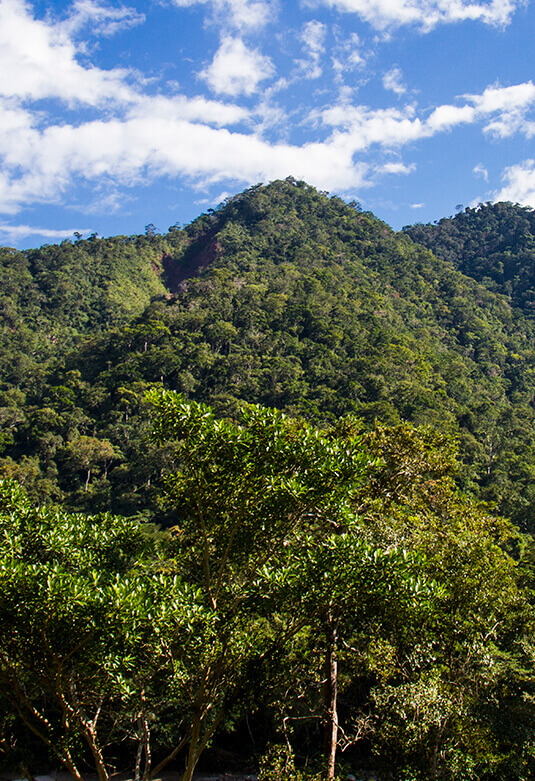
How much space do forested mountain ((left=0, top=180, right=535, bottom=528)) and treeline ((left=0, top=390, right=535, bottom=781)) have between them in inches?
1029

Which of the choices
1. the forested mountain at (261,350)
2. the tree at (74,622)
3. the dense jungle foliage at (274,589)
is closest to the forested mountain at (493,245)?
the forested mountain at (261,350)

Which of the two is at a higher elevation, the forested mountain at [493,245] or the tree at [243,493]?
the forested mountain at [493,245]

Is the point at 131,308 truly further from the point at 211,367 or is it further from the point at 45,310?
the point at 211,367

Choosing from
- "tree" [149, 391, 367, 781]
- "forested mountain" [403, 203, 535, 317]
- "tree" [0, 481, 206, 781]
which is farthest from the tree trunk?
"forested mountain" [403, 203, 535, 317]

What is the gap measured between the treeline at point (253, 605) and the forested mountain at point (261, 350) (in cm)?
2614

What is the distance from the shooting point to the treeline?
15.5 feet

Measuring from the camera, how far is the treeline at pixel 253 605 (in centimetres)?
473

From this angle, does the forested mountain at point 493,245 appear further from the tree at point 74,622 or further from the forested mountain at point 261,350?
the tree at point 74,622

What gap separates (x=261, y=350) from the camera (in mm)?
51344

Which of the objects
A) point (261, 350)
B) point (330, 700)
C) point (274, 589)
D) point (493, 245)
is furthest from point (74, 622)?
point (493, 245)

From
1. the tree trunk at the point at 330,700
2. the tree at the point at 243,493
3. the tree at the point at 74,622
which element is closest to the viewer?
the tree at the point at 74,622

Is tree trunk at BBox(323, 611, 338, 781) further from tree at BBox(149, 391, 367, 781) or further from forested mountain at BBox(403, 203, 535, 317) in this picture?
forested mountain at BBox(403, 203, 535, 317)

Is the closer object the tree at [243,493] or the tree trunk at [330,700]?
the tree at [243,493]

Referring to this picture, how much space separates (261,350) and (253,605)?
151 ft
